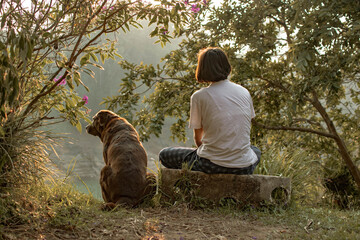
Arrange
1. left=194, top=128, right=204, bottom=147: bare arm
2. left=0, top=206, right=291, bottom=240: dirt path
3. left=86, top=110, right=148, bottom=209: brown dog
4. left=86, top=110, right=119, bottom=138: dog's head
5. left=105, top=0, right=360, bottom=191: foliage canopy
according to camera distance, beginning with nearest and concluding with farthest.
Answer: left=0, top=206, right=291, bottom=240: dirt path < left=86, top=110, right=148, bottom=209: brown dog < left=194, top=128, right=204, bottom=147: bare arm < left=86, top=110, right=119, bottom=138: dog's head < left=105, top=0, right=360, bottom=191: foliage canopy

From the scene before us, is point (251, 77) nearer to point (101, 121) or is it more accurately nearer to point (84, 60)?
point (101, 121)

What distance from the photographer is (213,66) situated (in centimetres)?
405

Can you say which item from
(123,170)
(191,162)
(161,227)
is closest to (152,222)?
(161,227)

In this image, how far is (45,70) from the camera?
3.82m

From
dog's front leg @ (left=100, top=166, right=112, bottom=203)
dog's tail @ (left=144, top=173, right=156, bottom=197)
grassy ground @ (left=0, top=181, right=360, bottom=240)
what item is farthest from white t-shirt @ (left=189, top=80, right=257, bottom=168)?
dog's front leg @ (left=100, top=166, right=112, bottom=203)

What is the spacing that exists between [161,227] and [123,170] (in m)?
1.14

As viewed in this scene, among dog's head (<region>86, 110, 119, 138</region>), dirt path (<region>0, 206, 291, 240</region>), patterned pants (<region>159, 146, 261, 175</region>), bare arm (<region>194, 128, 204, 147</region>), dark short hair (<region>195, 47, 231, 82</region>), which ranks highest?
dark short hair (<region>195, 47, 231, 82</region>)

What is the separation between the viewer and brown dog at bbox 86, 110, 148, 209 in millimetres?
4152

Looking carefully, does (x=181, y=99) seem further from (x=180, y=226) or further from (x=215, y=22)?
(x=180, y=226)

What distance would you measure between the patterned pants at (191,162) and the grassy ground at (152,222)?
418mm

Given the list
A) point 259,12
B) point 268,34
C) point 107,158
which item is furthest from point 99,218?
point 268,34

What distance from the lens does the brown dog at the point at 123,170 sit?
4152 mm

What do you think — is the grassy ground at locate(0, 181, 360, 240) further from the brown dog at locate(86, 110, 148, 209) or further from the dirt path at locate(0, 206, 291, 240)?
the brown dog at locate(86, 110, 148, 209)

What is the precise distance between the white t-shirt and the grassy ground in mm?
559
